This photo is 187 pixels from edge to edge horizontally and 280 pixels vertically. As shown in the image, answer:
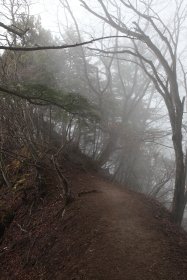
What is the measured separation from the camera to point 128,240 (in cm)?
629

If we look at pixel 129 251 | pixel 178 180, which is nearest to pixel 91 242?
pixel 129 251

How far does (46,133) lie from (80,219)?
661 cm

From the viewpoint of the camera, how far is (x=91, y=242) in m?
6.37

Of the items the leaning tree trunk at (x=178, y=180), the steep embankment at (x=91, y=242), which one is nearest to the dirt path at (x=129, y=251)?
the steep embankment at (x=91, y=242)

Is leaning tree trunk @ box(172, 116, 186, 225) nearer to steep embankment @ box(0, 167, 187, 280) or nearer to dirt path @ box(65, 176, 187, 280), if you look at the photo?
steep embankment @ box(0, 167, 187, 280)

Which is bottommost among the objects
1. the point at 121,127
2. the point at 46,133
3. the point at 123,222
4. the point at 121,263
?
the point at 121,263

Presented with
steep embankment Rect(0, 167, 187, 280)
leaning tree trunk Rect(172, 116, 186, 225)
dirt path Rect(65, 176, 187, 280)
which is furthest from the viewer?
leaning tree trunk Rect(172, 116, 186, 225)

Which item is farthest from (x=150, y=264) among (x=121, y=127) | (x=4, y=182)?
(x=121, y=127)

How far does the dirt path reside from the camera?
5.35 meters

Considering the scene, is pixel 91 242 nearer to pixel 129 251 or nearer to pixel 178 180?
pixel 129 251

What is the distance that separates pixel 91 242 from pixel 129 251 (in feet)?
2.78

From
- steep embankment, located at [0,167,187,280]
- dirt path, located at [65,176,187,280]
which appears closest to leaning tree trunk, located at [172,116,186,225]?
steep embankment, located at [0,167,187,280]

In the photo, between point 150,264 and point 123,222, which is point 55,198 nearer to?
point 123,222

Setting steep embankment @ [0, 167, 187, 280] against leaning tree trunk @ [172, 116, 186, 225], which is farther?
leaning tree trunk @ [172, 116, 186, 225]
